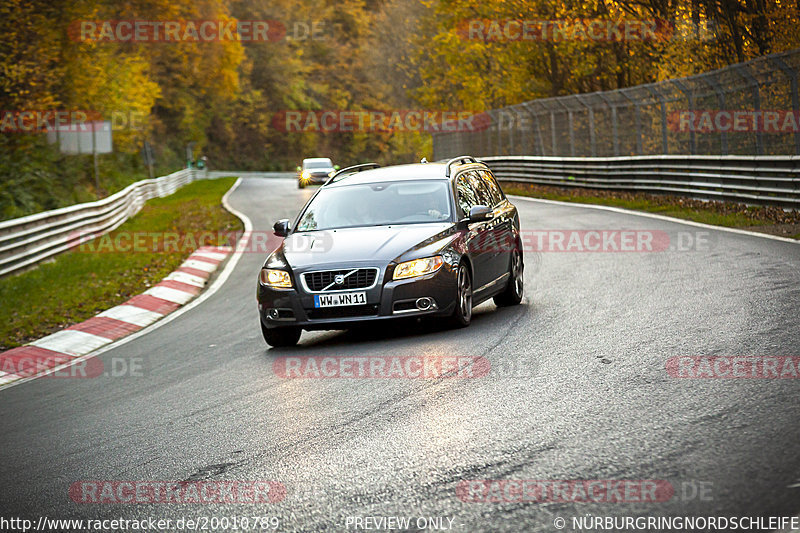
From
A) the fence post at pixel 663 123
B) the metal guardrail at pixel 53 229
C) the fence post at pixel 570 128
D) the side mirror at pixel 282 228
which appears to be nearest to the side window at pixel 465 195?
the side mirror at pixel 282 228

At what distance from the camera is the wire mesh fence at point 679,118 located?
63.5 ft

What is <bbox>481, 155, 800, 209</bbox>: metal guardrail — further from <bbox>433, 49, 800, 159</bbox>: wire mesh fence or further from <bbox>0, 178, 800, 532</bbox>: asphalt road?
<bbox>0, 178, 800, 532</bbox>: asphalt road

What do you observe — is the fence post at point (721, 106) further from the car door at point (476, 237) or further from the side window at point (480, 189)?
the car door at point (476, 237)

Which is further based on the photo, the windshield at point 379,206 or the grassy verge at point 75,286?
the grassy verge at point 75,286

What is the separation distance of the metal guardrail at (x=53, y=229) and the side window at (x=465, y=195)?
25.7ft

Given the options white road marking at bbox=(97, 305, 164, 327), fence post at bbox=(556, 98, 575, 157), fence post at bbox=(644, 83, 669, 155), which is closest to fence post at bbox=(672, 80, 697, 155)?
fence post at bbox=(644, 83, 669, 155)

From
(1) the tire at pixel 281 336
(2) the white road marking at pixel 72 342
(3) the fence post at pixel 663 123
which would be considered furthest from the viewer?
(3) the fence post at pixel 663 123

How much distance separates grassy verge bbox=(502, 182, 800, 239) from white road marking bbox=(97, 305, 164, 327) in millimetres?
9112

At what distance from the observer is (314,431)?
6.37 m

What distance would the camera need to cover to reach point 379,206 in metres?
10.9

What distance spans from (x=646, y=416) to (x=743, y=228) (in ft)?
40.9

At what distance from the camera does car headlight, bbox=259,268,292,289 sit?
9820mm

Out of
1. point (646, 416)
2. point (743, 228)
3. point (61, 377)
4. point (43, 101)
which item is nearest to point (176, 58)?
point (43, 101)

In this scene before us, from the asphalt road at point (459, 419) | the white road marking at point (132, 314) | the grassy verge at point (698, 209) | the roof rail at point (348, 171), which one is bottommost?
the white road marking at point (132, 314)
